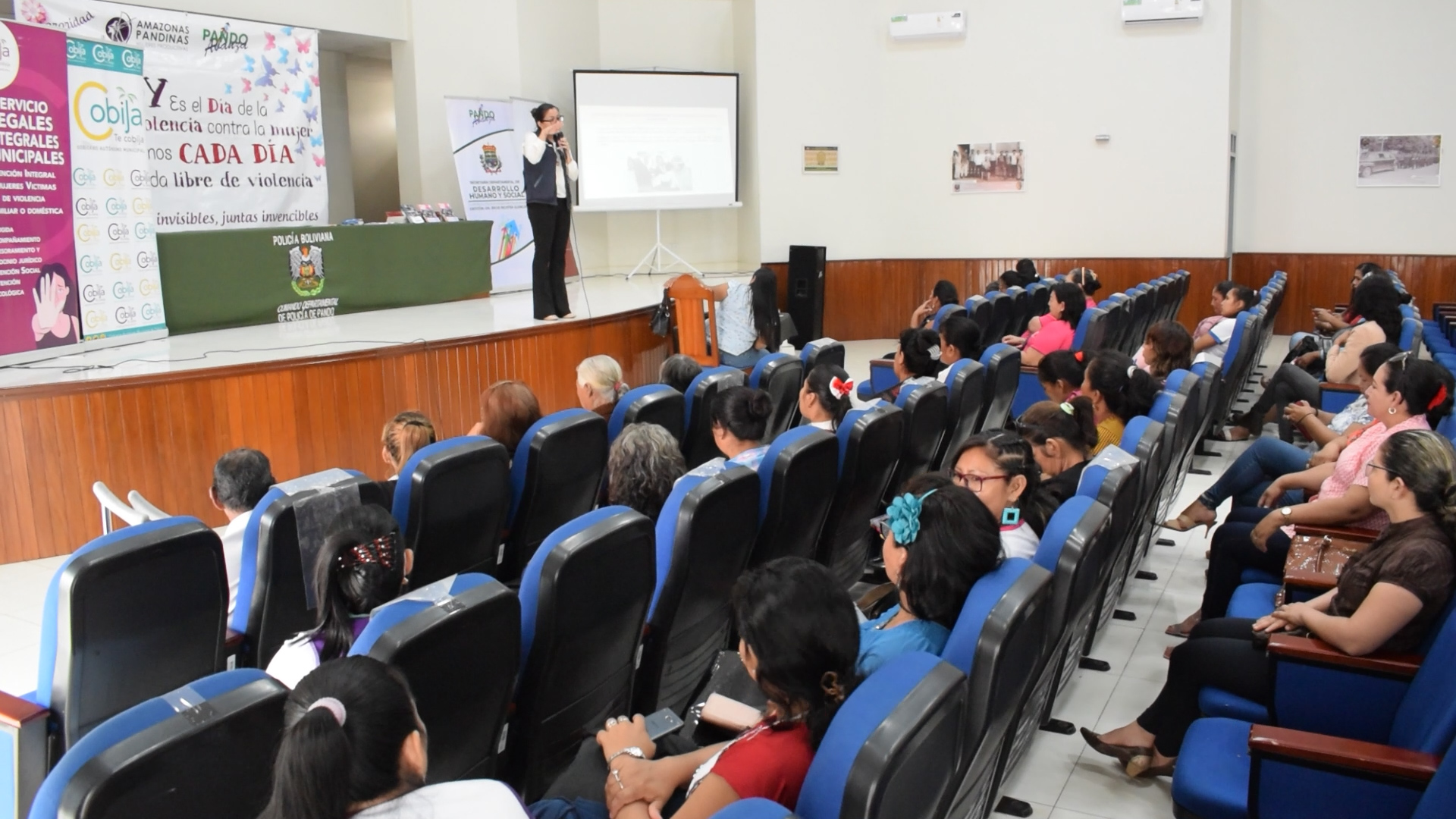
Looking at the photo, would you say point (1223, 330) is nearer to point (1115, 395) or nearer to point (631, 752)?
point (1115, 395)

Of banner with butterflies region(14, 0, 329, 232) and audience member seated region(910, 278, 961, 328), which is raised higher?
banner with butterflies region(14, 0, 329, 232)

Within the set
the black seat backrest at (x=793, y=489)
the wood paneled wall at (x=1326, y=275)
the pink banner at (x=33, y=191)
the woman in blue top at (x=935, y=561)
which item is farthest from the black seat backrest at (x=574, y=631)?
the wood paneled wall at (x=1326, y=275)

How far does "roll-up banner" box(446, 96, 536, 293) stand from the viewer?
9.16 meters

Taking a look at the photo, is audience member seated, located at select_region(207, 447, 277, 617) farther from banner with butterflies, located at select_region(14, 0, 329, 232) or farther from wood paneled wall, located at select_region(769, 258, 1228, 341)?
wood paneled wall, located at select_region(769, 258, 1228, 341)

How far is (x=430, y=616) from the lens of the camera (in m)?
1.61

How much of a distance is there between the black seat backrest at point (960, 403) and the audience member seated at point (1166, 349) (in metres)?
1.10

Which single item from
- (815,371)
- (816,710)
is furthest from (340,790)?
(815,371)

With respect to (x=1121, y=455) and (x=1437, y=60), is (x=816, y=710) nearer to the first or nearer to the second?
(x=1121, y=455)

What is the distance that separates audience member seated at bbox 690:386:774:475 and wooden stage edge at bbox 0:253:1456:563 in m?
2.77

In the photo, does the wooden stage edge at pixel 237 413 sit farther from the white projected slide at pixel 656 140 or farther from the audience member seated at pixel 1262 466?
the audience member seated at pixel 1262 466

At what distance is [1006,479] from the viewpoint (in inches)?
103

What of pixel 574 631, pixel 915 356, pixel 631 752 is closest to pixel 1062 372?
pixel 915 356

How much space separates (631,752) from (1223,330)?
5994 mm

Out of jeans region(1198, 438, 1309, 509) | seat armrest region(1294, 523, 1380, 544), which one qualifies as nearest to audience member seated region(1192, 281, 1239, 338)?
jeans region(1198, 438, 1309, 509)
